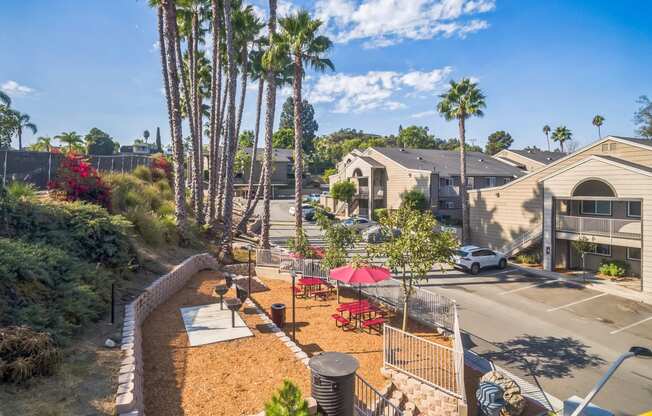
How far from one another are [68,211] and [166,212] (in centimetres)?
844

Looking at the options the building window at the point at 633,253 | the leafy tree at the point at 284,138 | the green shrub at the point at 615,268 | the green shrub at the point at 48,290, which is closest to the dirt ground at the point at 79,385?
the green shrub at the point at 48,290

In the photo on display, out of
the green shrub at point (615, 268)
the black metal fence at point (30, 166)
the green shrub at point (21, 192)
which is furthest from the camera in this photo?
the green shrub at point (615, 268)

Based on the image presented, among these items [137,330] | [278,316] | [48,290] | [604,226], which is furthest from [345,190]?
[48,290]

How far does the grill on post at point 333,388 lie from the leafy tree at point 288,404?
1165mm

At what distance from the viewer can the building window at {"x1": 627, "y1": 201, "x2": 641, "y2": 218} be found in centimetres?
2145

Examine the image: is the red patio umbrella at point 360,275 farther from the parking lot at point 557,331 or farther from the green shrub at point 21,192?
the green shrub at point 21,192

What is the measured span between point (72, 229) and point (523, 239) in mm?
26887

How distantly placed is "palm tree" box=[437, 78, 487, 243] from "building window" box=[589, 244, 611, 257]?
29.6ft

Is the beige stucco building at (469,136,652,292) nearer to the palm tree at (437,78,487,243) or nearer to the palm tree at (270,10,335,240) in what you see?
the palm tree at (437,78,487,243)

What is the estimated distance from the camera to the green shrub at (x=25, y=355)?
5629 mm

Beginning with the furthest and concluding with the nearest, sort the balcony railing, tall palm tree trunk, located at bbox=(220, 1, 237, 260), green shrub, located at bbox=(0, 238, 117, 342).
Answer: the balcony railing
tall palm tree trunk, located at bbox=(220, 1, 237, 260)
green shrub, located at bbox=(0, 238, 117, 342)

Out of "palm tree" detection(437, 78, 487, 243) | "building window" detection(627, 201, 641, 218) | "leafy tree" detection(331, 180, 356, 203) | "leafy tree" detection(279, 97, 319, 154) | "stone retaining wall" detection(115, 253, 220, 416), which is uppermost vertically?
"leafy tree" detection(279, 97, 319, 154)

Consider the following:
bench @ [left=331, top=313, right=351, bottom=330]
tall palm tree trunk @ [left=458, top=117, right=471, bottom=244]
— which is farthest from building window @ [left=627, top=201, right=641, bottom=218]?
bench @ [left=331, top=313, right=351, bottom=330]

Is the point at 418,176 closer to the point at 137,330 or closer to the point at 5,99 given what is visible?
the point at 137,330
